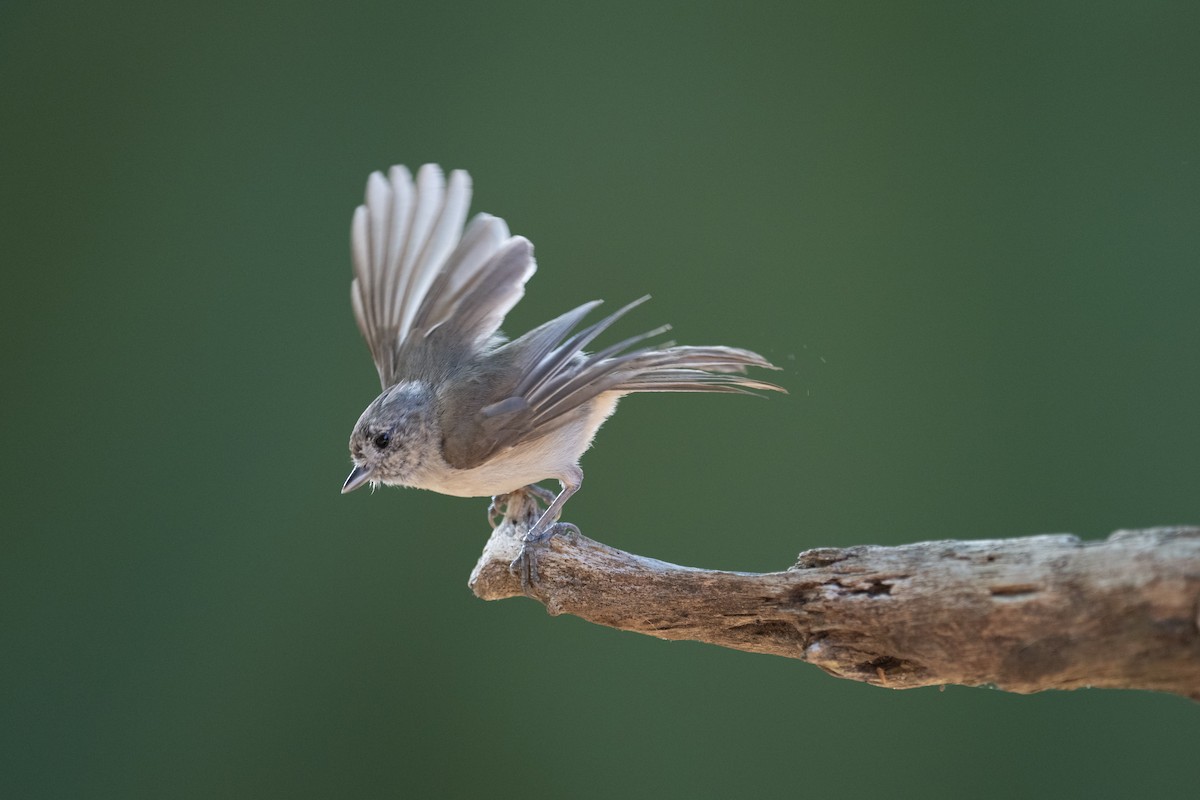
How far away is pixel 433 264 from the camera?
9.20ft

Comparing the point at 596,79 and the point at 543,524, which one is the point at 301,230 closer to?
the point at 596,79

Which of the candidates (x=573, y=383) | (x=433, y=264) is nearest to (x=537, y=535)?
(x=573, y=383)

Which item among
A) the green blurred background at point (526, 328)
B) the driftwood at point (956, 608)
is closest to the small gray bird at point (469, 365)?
the driftwood at point (956, 608)

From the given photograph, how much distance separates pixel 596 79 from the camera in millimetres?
4242

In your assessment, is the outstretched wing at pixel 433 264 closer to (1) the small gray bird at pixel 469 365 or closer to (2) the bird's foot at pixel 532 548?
(1) the small gray bird at pixel 469 365

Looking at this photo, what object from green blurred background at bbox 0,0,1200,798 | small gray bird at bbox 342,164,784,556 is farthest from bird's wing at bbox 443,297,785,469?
Result: green blurred background at bbox 0,0,1200,798

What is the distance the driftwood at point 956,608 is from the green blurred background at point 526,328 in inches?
75.1

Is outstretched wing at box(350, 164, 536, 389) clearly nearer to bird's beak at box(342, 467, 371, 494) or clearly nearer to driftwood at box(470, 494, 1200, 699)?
bird's beak at box(342, 467, 371, 494)

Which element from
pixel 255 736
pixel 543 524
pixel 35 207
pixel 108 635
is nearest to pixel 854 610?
pixel 543 524

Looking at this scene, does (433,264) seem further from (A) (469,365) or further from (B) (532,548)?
(B) (532,548)

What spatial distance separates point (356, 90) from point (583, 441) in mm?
2330

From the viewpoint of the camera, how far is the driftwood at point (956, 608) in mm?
1755

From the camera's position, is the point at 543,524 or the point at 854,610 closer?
the point at 854,610

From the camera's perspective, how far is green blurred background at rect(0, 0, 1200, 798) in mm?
3934
